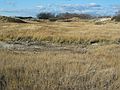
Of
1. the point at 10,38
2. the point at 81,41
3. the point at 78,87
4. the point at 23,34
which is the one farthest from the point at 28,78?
the point at 23,34

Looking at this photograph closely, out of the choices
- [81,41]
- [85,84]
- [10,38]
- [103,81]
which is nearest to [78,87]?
[85,84]

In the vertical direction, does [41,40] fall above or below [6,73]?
below

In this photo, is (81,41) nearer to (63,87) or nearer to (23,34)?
(23,34)

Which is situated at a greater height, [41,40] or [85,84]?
[85,84]

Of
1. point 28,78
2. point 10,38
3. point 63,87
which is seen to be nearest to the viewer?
point 63,87

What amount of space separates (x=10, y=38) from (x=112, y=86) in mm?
25988

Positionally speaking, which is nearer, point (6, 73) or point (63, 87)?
point (63, 87)

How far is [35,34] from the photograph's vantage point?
36406mm

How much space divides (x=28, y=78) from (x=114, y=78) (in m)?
2.27

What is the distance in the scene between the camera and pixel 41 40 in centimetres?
3341

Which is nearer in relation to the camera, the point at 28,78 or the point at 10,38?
the point at 28,78

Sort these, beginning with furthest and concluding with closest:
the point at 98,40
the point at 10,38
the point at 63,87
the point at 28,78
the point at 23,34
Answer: the point at 23,34 < the point at 10,38 < the point at 98,40 < the point at 28,78 < the point at 63,87

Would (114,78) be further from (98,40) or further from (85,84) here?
(98,40)

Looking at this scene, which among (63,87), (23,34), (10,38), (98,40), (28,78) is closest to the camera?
(63,87)
